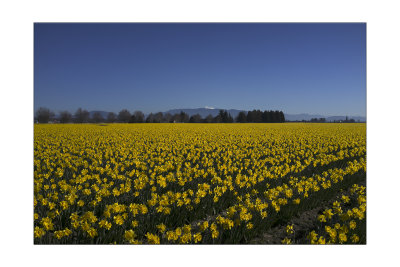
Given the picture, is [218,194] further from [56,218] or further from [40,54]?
[40,54]

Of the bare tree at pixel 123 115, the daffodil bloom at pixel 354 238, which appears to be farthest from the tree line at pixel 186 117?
the daffodil bloom at pixel 354 238

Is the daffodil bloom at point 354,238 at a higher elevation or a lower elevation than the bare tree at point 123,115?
lower

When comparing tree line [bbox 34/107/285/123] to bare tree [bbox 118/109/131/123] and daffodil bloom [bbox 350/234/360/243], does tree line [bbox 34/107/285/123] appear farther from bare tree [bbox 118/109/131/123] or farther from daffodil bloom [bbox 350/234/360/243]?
daffodil bloom [bbox 350/234/360/243]

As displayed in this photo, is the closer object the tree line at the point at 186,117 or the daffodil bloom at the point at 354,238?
the daffodil bloom at the point at 354,238

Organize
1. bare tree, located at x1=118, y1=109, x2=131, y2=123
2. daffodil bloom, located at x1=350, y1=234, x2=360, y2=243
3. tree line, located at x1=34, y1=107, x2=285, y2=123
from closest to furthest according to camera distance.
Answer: daffodil bloom, located at x1=350, y1=234, x2=360, y2=243, tree line, located at x1=34, y1=107, x2=285, y2=123, bare tree, located at x1=118, y1=109, x2=131, y2=123

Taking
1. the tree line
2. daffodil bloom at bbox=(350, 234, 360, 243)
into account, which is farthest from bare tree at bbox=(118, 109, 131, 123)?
A: daffodil bloom at bbox=(350, 234, 360, 243)

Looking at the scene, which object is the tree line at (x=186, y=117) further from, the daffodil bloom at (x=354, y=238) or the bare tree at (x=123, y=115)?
the daffodil bloom at (x=354, y=238)

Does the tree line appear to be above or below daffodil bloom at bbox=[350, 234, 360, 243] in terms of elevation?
above

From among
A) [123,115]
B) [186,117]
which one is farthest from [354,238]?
[186,117]

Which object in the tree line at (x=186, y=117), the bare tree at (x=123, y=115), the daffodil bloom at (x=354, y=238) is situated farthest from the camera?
the bare tree at (x=123, y=115)

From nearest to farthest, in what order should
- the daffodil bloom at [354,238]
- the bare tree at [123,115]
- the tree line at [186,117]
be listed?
the daffodil bloom at [354,238], the tree line at [186,117], the bare tree at [123,115]

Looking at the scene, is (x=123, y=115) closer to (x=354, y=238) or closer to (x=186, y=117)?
(x=186, y=117)
